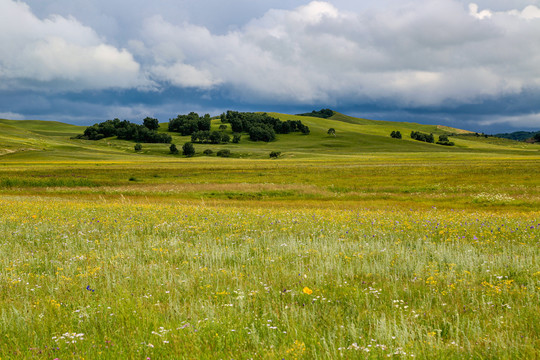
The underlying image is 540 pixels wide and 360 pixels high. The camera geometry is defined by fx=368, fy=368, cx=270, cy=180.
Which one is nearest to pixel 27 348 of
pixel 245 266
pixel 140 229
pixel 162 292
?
pixel 162 292

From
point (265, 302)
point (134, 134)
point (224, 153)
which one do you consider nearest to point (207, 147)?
point (224, 153)

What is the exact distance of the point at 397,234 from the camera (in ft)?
43.9

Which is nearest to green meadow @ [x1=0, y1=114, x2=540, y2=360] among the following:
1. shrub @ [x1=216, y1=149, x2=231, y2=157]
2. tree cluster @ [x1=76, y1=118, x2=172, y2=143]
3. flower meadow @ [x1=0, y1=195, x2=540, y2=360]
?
flower meadow @ [x1=0, y1=195, x2=540, y2=360]

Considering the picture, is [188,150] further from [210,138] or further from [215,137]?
[210,138]

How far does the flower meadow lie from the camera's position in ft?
15.2

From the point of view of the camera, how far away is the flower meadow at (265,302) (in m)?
4.64

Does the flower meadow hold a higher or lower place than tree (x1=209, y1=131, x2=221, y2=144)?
lower

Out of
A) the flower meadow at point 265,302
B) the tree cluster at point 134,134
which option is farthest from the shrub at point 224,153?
the flower meadow at point 265,302

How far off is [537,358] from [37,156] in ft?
441

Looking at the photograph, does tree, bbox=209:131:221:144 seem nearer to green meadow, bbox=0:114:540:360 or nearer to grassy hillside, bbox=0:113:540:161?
grassy hillside, bbox=0:113:540:161

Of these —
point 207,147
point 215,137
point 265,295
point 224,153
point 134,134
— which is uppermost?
point 134,134

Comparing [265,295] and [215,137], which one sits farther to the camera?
[215,137]

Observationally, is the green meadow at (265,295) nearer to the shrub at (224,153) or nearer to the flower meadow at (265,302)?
the flower meadow at (265,302)

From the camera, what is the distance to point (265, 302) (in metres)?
6.19
